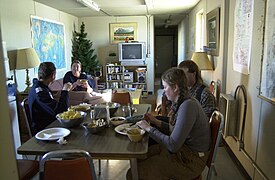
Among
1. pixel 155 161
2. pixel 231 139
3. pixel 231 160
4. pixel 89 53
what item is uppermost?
pixel 89 53

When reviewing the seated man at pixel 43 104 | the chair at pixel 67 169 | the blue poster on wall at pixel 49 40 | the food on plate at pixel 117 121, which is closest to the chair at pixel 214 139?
the food on plate at pixel 117 121

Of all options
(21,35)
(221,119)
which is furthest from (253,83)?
(21,35)

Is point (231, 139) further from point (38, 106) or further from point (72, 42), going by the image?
point (72, 42)

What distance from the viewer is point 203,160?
1.79m

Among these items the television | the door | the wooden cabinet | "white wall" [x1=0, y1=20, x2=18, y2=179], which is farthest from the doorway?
"white wall" [x1=0, y1=20, x2=18, y2=179]

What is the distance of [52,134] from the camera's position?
6.18 feet

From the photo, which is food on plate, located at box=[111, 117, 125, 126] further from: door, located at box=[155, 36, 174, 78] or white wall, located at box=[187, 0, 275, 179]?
door, located at box=[155, 36, 174, 78]

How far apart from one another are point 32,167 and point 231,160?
228 centimetres

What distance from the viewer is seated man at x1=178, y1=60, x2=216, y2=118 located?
2240 millimetres

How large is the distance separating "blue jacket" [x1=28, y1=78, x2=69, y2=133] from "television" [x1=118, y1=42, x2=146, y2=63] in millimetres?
4543

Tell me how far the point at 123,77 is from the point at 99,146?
5.44 meters

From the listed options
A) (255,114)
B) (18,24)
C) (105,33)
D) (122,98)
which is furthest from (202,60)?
(105,33)

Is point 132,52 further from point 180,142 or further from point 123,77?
point 180,142

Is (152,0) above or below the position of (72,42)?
above
